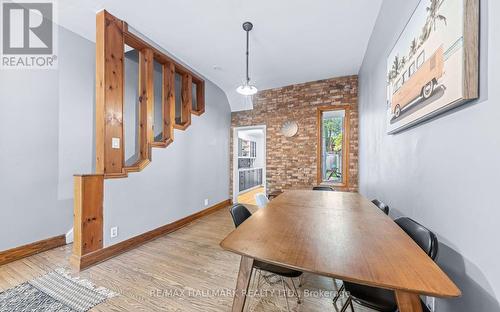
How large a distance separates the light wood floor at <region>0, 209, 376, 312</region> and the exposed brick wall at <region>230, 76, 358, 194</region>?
2443 mm

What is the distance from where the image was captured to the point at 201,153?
403 centimetres

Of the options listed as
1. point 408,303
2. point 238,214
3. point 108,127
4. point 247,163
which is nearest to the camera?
point 408,303

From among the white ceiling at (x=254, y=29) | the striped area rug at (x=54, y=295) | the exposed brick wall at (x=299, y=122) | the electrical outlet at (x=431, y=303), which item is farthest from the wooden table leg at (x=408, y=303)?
the exposed brick wall at (x=299, y=122)

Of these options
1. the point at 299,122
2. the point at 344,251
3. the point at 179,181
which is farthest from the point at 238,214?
the point at 299,122

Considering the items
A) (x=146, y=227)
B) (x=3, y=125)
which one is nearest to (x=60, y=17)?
(x=3, y=125)

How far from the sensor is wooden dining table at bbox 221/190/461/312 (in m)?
0.72

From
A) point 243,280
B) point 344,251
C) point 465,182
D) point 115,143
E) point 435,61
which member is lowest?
point 243,280

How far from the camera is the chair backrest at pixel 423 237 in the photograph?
958 mm

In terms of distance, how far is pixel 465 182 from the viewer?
0.90 m

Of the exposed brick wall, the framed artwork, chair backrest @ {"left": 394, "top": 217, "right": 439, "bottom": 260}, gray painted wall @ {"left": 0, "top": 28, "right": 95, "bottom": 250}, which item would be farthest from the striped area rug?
the exposed brick wall

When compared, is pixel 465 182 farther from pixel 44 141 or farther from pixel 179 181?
pixel 44 141

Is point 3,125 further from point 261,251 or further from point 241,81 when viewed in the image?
point 241,81

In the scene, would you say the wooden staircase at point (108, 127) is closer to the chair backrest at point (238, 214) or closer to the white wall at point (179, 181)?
the white wall at point (179, 181)

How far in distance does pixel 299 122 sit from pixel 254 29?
2331mm
